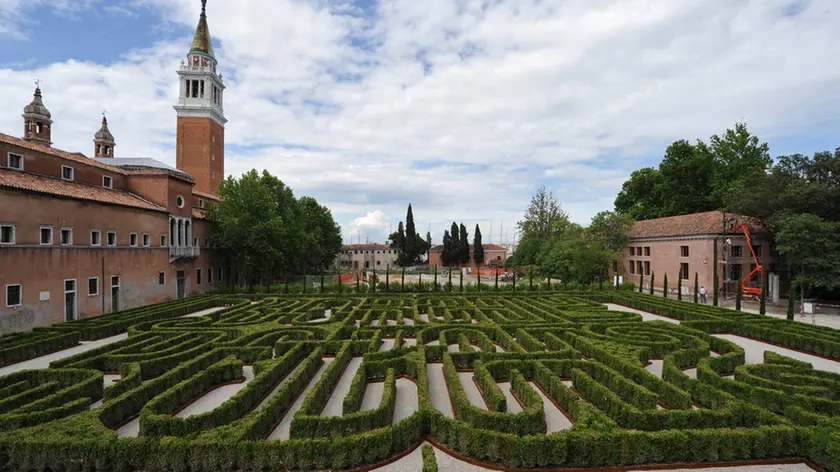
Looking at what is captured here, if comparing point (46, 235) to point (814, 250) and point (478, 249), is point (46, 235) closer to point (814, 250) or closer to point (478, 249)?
point (814, 250)

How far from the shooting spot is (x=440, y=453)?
10031 mm

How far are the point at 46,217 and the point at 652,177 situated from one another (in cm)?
7017

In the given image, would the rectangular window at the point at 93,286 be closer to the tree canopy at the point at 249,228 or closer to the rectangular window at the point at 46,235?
the rectangular window at the point at 46,235

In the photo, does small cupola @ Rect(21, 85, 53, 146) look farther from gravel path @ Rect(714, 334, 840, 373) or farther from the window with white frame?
gravel path @ Rect(714, 334, 840, 373)

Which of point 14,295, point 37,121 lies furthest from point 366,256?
point 14,295

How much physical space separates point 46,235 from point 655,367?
33798mm

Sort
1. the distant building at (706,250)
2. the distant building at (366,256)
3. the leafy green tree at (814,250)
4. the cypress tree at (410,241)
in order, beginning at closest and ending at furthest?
the leafy green tree at (814,250) < the distant building at (706,250) < the cypress tree at (410,241) < the distant building at (366,256)

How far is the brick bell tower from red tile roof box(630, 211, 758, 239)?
2223 inches

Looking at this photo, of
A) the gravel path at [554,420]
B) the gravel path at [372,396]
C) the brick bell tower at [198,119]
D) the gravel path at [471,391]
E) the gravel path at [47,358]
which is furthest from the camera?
the brick bell tower at [198,119]

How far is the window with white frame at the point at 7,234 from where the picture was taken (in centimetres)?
2216

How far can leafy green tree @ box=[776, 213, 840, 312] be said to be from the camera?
30.9 m

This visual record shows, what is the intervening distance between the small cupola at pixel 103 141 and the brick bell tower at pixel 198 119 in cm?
767

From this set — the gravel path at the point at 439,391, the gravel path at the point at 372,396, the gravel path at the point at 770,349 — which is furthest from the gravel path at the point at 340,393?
the gravel path at the point at 770,349

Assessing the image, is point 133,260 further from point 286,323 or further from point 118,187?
point 286,323
